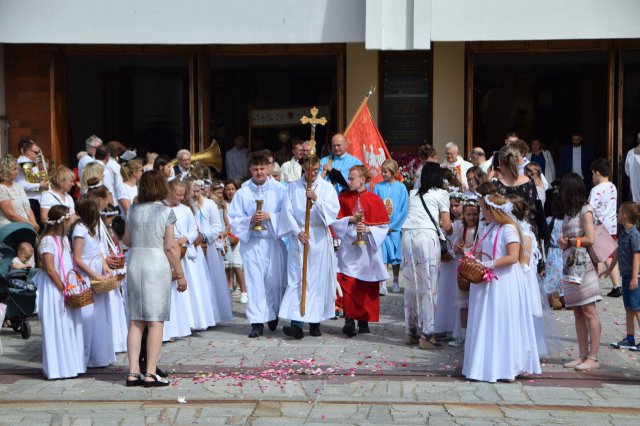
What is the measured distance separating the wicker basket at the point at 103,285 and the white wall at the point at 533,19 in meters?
8.06

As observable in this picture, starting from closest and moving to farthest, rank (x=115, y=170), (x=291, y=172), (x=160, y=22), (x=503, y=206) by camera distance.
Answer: (x=503, y=206) < (x=115, y=170) < (x=291, y=172) < (x=160, y=22)

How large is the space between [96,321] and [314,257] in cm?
250

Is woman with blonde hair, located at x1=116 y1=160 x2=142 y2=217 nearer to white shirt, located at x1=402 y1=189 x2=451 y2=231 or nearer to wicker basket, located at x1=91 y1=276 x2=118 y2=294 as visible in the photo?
wicker basket, located at x1=91 y1=276 x2=118 y2=294

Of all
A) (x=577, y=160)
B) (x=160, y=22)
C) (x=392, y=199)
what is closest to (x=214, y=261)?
(x=392, y=199)

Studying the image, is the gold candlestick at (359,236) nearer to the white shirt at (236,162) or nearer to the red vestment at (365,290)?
the red vestment at (365,290)

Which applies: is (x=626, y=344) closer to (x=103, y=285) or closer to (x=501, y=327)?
(x=501, y=327)

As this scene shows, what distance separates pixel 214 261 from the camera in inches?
484

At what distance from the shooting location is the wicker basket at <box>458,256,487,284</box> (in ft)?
29.8

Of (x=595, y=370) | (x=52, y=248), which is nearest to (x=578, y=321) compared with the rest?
(x=595, y=370)

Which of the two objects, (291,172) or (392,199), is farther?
(291,172)

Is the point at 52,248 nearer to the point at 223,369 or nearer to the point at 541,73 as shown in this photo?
the point at 223,369

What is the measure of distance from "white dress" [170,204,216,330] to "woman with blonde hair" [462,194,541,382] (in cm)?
346

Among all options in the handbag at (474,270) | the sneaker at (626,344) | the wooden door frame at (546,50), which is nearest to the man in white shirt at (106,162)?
the wooden door frame at (546,50)

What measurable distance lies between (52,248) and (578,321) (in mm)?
4571
